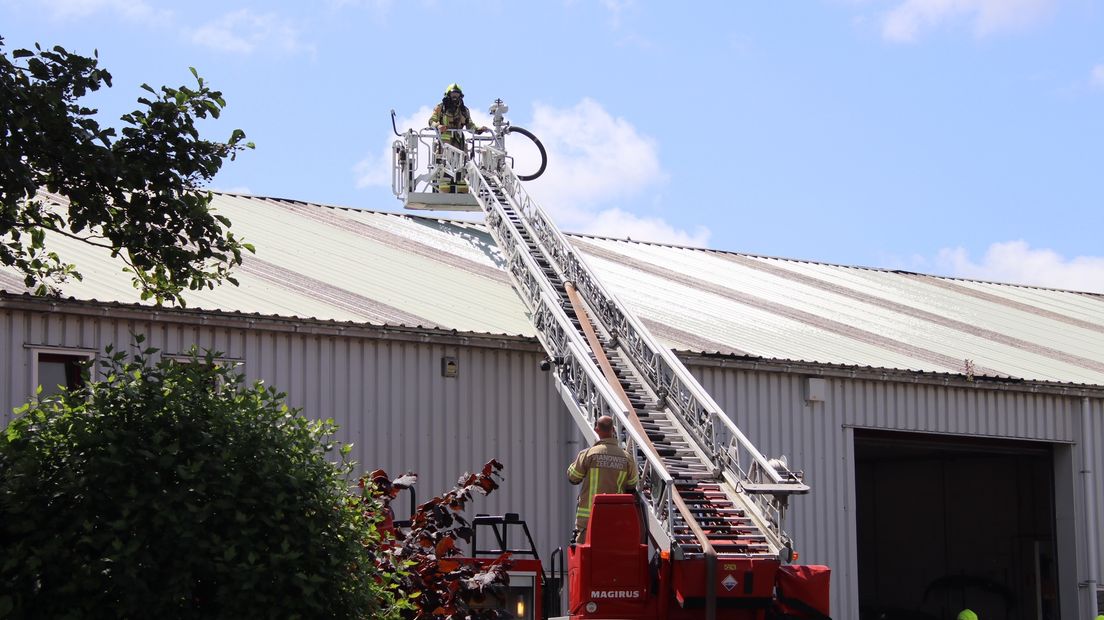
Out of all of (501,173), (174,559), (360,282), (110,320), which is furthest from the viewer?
(501,173)

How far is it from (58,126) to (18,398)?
21.8 feet

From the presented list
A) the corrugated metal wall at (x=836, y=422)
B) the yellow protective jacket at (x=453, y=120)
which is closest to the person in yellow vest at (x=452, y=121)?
the yellow protective jacket at (x=453, y=120)

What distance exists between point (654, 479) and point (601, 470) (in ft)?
2.78

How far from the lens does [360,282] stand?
21.5 metres

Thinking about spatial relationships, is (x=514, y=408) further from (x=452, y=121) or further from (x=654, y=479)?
(x=452, y=121)

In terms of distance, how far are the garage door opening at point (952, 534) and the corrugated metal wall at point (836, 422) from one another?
5914 millimetres

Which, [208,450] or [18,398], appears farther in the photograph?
[18,398]

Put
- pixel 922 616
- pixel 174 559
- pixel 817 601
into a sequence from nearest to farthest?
pixel 174 559 → pixel 817 601 → pixel 922 616

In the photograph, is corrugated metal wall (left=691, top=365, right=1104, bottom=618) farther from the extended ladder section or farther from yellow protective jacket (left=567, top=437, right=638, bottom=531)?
yellow protective jacket (left=567, top=437, right=638, bottom=531)

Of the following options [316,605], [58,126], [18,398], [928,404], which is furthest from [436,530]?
[928,404]

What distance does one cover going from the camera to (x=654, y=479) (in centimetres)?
1641

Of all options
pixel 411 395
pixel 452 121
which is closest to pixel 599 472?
pixel 411 395

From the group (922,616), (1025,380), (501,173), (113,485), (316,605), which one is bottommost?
(922,616)

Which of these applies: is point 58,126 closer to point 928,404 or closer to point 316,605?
point 316,605
